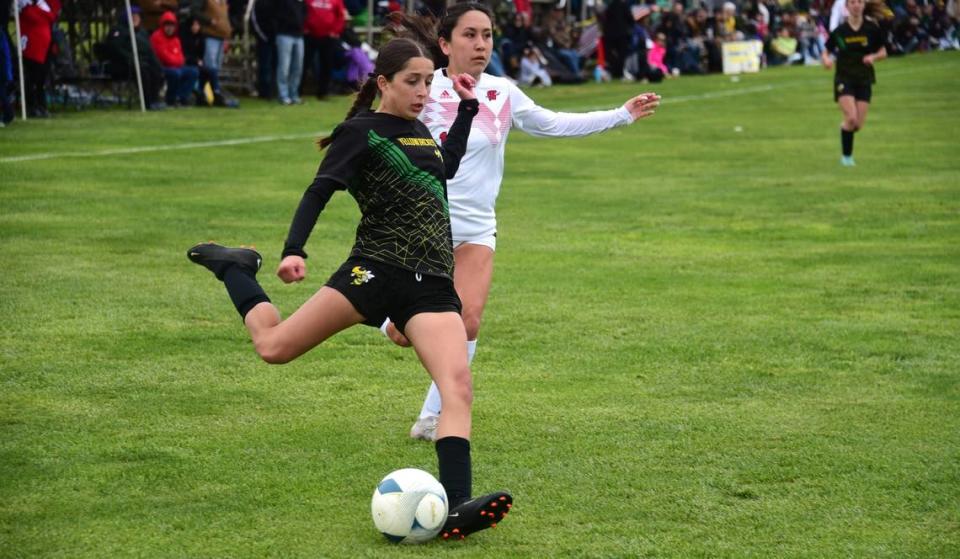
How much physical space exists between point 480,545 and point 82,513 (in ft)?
5.62

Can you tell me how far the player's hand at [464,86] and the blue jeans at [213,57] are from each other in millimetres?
19833

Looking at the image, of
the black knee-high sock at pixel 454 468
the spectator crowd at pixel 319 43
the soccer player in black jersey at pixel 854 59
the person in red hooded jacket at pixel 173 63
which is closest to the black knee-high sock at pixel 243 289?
the black knee-high sock at pixel 454 468

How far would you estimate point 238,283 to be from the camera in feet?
22.0

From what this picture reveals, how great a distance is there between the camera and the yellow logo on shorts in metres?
6.18

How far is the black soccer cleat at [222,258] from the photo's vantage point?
6816 millimetres

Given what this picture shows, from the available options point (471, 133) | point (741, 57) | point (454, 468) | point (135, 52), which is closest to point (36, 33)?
point (135, 52)

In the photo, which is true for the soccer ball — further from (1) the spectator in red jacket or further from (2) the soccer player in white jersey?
(1) the spectator in red jacket

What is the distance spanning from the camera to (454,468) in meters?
6.05

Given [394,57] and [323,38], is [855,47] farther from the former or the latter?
[394,57]

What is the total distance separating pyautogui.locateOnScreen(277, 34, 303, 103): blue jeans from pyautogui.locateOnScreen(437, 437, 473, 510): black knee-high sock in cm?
2218

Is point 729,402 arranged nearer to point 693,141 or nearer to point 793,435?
point 793,435

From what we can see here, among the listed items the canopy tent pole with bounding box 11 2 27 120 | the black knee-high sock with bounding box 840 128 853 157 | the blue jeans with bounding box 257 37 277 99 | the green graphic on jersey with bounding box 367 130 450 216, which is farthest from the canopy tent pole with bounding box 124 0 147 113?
the green graphic on jersey with bounding box 367 130 450 216

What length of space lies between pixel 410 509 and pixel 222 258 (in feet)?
5.46

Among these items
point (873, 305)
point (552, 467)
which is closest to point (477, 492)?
point (552, 467)
